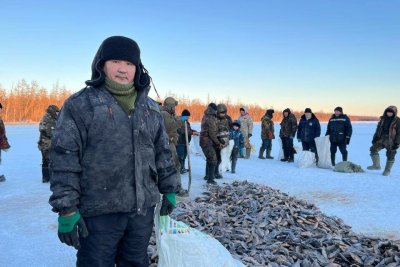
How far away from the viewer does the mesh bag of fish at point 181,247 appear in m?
2.72

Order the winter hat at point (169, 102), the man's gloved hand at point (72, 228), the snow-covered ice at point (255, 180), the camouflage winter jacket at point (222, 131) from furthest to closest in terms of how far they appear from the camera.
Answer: the camouflage winter jacket at point (222, 131) → the winter hat at point (169, 102) → the snow-covered ice at point (255, 180) → the man's gloved hand at point (72, 228)

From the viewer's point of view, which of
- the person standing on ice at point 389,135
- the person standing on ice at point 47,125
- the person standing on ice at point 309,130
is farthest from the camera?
the person standing on ice at point 309,130

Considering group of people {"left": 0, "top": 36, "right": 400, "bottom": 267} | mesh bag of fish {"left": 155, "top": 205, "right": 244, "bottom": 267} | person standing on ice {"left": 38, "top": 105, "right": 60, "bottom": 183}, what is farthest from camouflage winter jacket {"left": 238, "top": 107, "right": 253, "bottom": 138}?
group of people {"left": 0, "top": 36, "right": 400, "bottom": 267}

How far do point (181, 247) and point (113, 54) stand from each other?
4.81ft

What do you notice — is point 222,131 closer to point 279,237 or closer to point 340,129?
point 279,237

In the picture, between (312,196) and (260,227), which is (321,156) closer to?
(312,196)

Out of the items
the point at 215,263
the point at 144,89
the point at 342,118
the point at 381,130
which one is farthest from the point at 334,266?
the point at 342,118

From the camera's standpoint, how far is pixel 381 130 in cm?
1153

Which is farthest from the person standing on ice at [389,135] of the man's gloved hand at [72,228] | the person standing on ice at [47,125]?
the man's gloved hand at [72,228]

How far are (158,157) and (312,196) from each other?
6.58 metres

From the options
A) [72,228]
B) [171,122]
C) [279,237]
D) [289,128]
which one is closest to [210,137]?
[171,122]

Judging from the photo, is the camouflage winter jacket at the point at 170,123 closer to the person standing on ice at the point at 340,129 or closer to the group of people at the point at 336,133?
the group of people at the point at 336,133

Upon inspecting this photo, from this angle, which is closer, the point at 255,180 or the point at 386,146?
the point at 255,180

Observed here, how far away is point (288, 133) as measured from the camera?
14445 mm
